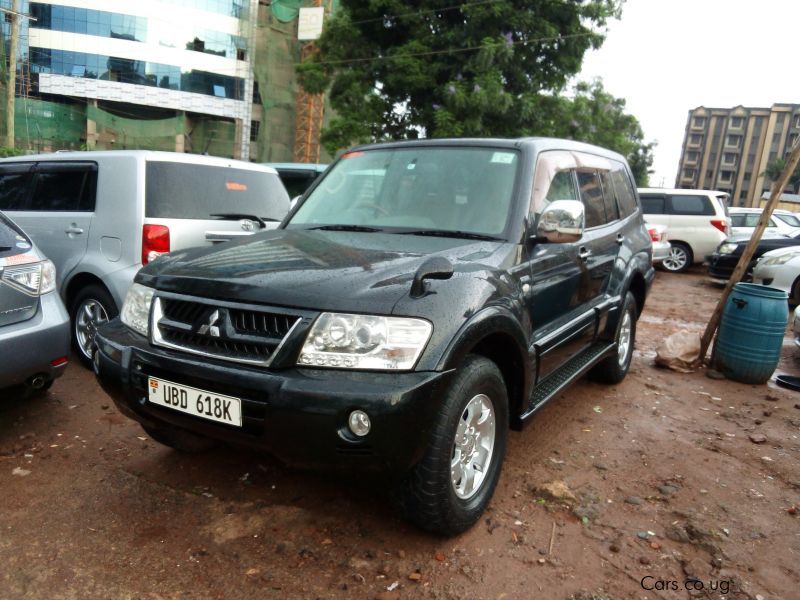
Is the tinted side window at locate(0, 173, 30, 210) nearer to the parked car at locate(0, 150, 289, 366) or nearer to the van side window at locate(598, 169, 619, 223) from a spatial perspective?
the parked car at locate(0, 150, 289, 366)

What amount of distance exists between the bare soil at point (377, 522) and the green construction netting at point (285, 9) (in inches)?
1545

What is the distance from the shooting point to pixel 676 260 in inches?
525

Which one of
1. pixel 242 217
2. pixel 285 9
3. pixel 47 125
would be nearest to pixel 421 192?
pixel 242 217

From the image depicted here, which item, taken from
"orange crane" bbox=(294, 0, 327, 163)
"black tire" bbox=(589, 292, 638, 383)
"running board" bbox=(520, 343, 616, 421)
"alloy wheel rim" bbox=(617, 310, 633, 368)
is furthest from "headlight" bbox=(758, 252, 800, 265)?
"orange crane" bbox=(294, 0, 327, 163)

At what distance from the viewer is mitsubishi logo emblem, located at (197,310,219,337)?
7.45ft

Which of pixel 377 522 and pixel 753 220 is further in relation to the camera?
pixel 753 220

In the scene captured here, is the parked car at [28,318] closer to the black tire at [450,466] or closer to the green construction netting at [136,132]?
the black tire at [450,466]

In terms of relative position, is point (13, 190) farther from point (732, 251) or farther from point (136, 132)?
point (136, 132)

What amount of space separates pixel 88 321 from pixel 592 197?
393 cm

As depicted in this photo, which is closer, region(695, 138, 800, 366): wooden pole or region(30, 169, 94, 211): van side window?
region(30, 169, 94, 211): van side window

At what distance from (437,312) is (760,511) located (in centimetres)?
210

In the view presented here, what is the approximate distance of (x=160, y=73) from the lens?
40.2m

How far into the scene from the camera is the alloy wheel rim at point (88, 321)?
4.54 m

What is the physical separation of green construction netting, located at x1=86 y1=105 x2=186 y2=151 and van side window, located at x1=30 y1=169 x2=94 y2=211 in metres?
32.7
